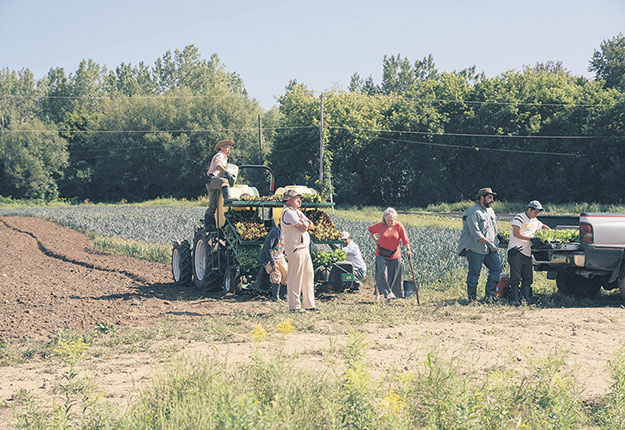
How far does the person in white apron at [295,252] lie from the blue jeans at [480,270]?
9.51 feet

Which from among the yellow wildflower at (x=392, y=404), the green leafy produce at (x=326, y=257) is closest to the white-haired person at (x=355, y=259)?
the green leafy produce at (x=326, y=257)

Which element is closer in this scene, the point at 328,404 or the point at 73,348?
the point at 328,404

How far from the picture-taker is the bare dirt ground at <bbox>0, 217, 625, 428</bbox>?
6551mm

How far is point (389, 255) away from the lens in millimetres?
11336

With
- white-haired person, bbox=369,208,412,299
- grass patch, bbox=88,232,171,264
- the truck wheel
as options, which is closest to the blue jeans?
white-haired person, bbox=369,208,412,299

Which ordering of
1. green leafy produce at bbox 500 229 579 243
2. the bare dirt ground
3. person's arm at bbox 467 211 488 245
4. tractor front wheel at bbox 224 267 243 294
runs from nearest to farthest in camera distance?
1. the bare dirt ground
2. person's arm at bbox 467 211 488 245
3. green leafy produce at bbox 500 229 579 243
4. tractor front wheel at bbox 224 267 243 294

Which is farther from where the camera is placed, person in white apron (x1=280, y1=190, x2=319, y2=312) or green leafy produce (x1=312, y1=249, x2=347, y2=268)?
green leafy produce (x1=312, y1=249, x2=347, y2=268)

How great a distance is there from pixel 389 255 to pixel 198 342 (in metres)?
4.42

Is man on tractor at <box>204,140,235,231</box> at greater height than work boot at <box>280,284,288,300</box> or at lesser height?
greater

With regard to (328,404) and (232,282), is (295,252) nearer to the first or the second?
(232,282)

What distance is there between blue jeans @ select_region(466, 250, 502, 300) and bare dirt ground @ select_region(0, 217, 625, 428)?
2.14 ft

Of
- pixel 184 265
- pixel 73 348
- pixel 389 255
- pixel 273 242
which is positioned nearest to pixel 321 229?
pixel 389 255

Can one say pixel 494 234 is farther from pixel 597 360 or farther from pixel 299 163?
pixel 299 163

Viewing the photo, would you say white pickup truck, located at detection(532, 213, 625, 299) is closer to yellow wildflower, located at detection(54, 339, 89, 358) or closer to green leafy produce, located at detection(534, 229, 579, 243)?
green leafy produce, located at detection(534, 229, 579, 243)
